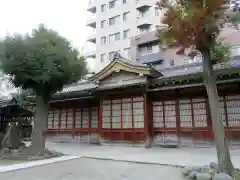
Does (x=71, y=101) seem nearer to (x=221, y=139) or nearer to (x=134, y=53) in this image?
(x=221, y=139)

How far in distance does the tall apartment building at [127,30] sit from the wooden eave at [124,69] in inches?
661

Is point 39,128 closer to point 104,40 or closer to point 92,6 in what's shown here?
point 104,40

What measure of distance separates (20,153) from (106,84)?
6210 millimetres

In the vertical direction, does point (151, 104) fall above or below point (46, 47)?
below

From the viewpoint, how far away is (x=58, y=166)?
30.1ft

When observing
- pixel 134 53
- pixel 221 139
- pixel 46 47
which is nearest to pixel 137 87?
pixel 46 47

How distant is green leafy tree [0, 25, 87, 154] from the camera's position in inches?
437

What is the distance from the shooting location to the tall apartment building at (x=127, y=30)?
33.0 meters

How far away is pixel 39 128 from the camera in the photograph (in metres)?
12.2

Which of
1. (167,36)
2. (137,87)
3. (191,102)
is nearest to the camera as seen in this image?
(167,36)

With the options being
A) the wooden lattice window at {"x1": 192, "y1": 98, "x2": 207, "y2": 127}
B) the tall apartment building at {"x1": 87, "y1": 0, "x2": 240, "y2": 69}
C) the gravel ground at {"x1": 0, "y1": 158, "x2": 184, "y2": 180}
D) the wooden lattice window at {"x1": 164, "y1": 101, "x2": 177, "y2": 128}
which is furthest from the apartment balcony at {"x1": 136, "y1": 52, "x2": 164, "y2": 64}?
the gravel ground at {"x1": 0, "y1": 158, "x2": 184, "y2": 180}

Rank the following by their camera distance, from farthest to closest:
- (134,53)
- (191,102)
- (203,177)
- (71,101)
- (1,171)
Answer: (134,53)
(71,101)
(191,102)
(1,171)
(203,177)

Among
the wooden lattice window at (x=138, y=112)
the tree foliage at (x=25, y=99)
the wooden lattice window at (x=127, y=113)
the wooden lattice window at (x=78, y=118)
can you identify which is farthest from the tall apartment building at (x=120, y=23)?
the wooden lattice window at (x=138, y=112)

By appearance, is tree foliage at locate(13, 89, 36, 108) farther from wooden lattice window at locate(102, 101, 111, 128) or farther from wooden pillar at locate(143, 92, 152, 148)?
wooden pillar at locate(143, 92, 152, 148)
